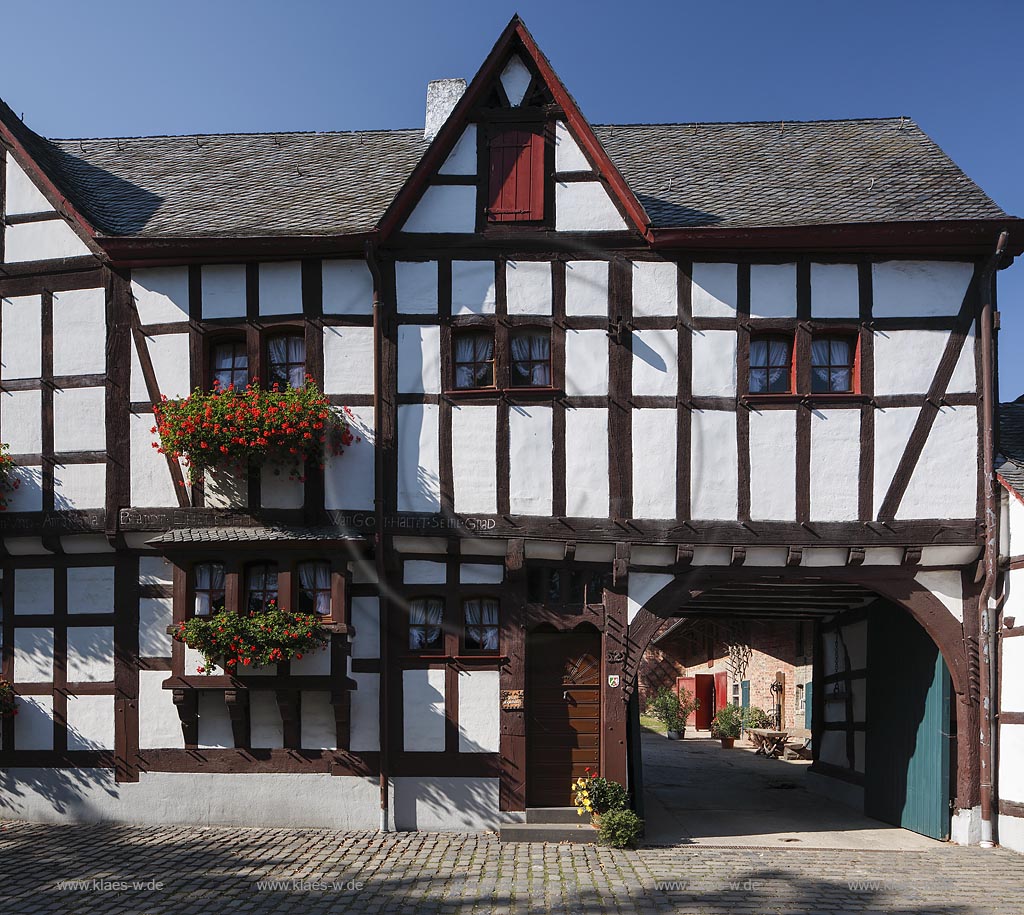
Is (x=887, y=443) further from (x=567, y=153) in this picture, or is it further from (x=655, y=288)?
(x=567, y=153)

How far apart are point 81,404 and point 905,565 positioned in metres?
10.9

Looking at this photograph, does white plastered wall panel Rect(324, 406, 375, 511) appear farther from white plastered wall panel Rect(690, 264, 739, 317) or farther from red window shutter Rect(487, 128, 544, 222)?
white plastered wall panel Rect(690, 264, 739, 317)

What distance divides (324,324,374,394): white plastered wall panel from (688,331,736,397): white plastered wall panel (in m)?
4.13

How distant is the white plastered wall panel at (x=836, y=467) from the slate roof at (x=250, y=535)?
5.71m

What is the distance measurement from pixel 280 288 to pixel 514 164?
3.46m

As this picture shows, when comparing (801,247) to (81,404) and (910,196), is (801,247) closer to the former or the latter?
(910,196)

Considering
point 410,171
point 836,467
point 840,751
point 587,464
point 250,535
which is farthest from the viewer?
point 840,751

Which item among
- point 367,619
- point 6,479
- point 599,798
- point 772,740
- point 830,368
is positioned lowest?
point 772,740

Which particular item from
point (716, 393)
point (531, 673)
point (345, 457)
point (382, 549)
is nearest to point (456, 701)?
point (531, 673)

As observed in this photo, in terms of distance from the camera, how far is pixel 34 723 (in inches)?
520

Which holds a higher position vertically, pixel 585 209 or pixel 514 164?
pixel 514 164

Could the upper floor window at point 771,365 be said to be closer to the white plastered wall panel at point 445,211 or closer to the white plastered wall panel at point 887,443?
the white plastered wall panel at point 887,443

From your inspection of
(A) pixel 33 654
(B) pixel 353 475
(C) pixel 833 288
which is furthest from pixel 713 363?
(A) pixel 33 654

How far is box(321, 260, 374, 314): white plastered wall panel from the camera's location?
1305 cm
